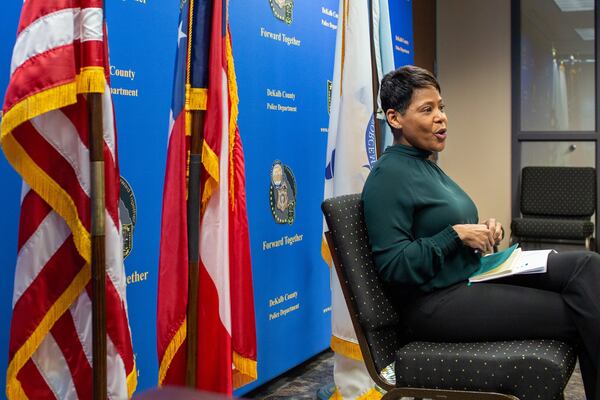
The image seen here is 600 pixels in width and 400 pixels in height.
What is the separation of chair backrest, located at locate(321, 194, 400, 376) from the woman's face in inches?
13.9

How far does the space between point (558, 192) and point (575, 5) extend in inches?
67.7

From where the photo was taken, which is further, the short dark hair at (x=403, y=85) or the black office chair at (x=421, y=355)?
the short dark hair at (x=403, y=85)

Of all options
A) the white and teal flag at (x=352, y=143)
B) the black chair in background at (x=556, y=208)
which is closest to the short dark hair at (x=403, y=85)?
the white and teal flag at (x=352, y=143)

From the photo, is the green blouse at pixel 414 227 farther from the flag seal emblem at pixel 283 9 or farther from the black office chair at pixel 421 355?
the flag seal emblem at pixel 283 9

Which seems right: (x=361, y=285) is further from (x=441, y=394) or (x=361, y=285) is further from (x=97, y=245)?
(x=97, y=245)

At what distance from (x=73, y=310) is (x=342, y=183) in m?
1.65

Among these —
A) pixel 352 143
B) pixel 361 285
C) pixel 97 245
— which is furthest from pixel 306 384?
pixel 97 245

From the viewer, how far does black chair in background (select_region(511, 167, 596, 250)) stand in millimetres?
6344

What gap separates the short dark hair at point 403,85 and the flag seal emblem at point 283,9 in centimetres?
137

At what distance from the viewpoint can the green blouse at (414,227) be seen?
2.21 metres

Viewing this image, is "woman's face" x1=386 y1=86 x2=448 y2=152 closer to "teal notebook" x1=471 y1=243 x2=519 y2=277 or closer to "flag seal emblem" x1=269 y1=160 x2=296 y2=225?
"teal notebook" x1=471 y1=243 x2=519 y2=277

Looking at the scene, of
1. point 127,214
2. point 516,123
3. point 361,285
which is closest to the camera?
point 361,285

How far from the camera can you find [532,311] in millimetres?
2186

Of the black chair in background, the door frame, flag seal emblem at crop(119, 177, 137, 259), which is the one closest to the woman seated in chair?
flag seal emblem at crop(119, 177, 137, 259)
